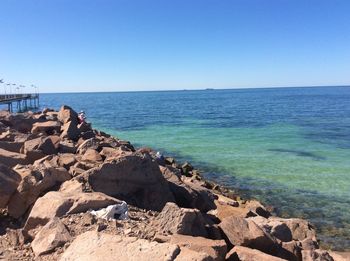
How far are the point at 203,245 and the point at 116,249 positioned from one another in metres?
1.23

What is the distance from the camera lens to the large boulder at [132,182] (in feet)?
28.1

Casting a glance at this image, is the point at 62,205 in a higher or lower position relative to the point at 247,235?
higher

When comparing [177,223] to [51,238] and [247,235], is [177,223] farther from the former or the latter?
[51,238]

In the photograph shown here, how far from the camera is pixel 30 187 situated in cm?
852

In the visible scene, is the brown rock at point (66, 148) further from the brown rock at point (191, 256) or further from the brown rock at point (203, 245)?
the brown rock at point (191, 256)

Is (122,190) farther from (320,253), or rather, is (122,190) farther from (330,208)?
(330,208)

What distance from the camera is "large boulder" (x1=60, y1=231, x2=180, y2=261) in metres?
4.96

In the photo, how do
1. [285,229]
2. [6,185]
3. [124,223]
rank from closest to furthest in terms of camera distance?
[124,223], [6,185], [285,229]

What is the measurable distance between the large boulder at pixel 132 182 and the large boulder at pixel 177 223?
2.00m

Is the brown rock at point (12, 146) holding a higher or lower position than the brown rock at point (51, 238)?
higher

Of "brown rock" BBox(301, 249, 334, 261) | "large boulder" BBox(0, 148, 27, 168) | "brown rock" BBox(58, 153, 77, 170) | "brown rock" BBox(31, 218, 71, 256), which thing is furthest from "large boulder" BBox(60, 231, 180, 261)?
"large boulder" BBox(0, 148, 27, 168)

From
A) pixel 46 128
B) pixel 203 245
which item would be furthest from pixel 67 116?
pixel 203 245

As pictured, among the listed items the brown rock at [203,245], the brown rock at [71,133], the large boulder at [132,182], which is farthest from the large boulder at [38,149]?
the brown rock at [203,245]

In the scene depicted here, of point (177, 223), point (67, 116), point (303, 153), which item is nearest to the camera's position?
point (177, 223)
